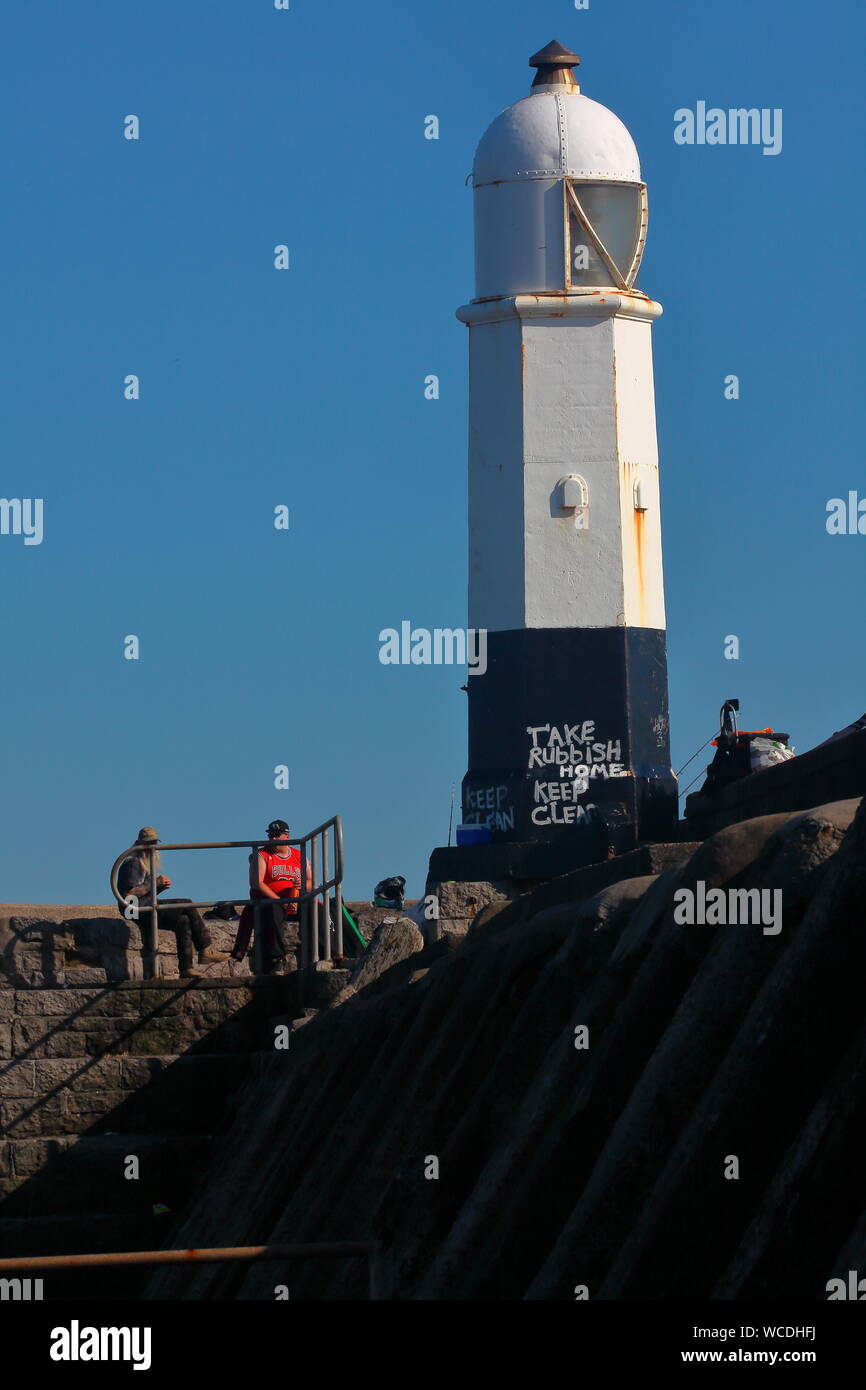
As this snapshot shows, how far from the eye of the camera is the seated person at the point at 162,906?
1864 centimetres

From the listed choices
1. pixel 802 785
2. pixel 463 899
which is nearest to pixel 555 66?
pixel 463 899

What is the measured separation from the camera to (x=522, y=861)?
22.4 metres

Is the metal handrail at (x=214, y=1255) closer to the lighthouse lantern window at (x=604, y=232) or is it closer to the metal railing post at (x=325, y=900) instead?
the metal railing post at (x=325, y=900)

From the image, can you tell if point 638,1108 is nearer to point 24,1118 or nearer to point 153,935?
point 24,1118

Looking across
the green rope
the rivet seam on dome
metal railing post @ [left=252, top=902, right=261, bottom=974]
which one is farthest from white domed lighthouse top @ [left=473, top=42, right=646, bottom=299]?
metal railing post @ [left=252, top=902, right=261, bottom=974]

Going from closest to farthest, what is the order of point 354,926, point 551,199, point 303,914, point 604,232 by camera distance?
point 303,914 → point 354,926 → point 551,199 → point 604,232

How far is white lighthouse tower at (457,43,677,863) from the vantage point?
74.6ft

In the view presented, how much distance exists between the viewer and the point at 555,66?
79.0 ft

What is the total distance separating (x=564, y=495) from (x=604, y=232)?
271 cm

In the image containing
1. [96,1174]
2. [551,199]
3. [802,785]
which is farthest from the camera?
[551,199]

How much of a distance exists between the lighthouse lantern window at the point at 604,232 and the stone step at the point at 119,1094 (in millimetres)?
9084

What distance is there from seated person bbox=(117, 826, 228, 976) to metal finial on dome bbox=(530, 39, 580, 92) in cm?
920
